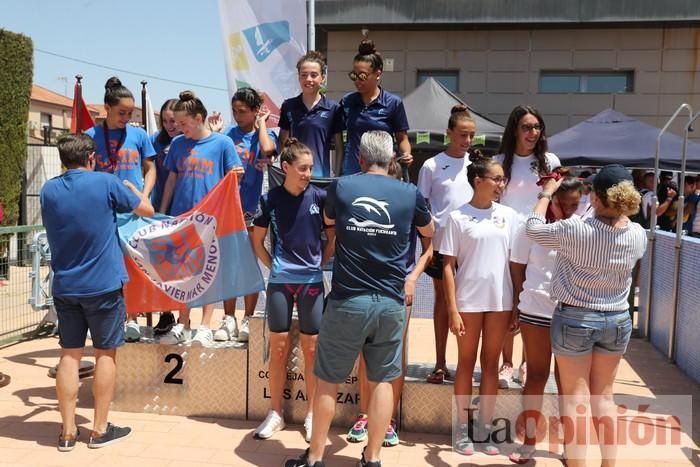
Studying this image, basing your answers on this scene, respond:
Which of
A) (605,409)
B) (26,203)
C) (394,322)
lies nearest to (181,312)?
(394,322)

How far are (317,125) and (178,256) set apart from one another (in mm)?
1399

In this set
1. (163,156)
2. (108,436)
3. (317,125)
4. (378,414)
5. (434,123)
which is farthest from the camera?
(434,123)

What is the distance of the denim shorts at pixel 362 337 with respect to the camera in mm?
3295

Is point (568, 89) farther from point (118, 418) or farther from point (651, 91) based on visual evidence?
point (118, 418)

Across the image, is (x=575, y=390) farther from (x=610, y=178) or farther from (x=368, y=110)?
(x=368, y=110)

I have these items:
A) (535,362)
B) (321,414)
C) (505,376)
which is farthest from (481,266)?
(321,414)

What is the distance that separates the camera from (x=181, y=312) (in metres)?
4.85

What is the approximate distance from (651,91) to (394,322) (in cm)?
1430

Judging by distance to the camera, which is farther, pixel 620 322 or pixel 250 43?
pixel 250 43

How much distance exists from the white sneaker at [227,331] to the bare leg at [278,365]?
818mm

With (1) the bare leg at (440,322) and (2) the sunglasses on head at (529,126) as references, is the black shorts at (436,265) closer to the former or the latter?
(1) the bare leg at (440,322)

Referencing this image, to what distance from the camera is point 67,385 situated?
12.8 feet

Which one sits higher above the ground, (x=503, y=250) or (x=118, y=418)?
(x=503, y=250)

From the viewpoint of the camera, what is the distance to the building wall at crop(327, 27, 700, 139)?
15.1m
